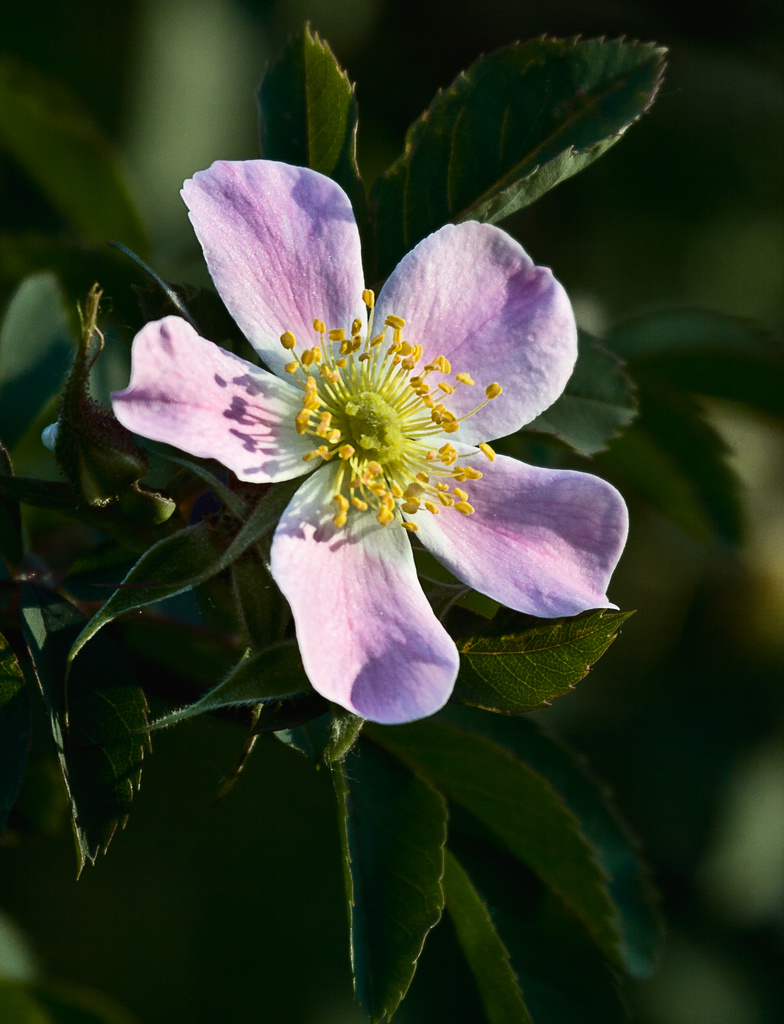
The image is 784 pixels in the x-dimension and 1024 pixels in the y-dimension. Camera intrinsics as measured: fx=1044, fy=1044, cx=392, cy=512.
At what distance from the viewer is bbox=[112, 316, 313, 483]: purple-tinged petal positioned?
119 centimetres

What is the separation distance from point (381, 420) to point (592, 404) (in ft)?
1.36

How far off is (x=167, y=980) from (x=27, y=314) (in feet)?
7.17

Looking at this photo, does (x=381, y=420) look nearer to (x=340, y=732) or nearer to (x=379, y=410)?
(x=379, y=410)

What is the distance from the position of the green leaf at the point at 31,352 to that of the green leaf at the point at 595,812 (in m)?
0.93

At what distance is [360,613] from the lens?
4.23 feet

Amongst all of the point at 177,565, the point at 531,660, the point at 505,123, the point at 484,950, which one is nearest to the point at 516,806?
the point at 484,950

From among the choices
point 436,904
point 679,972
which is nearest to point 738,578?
point 679,972

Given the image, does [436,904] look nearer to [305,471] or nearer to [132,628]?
[305,471]

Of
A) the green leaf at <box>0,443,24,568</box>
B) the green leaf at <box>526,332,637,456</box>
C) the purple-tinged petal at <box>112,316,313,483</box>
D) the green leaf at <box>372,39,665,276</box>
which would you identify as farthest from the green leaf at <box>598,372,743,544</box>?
the green leaf at <box>0,443,24,568</box>

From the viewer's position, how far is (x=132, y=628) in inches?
80.7

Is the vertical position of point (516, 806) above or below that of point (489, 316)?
below

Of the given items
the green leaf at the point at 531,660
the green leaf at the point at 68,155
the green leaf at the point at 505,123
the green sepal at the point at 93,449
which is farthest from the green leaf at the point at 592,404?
the green leaf at the point at 68,155

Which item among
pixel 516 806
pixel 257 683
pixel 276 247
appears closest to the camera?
pixel 257 683

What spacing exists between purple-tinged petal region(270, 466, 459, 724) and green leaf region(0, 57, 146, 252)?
1221 mm
